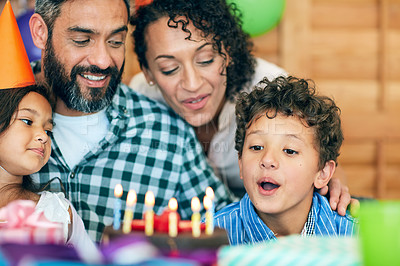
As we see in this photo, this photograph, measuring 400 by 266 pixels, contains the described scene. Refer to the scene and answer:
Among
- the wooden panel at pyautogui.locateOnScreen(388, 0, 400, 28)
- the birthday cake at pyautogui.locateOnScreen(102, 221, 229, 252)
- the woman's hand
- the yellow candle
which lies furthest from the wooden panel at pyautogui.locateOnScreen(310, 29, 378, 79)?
the birthday cake at pyautogui.locateOnScreen(102, 221, 229, 252)

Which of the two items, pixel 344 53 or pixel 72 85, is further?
pixel 344 53

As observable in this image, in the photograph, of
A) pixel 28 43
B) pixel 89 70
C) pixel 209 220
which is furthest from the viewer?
pixel 28 43

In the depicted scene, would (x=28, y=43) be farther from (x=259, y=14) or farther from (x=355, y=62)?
(x=355, y=62)

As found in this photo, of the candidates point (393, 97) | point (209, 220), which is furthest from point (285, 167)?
point (393, 97)

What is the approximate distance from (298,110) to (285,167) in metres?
0.20

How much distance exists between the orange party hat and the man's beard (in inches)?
8.8

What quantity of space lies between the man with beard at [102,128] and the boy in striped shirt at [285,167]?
35cm

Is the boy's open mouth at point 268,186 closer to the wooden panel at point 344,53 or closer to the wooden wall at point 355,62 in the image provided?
the wooden wall at point 355,62

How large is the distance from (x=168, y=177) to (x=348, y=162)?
70.9 inches

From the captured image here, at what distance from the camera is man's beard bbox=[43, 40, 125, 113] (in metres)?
1.56

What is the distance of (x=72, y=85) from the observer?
61.6 inches

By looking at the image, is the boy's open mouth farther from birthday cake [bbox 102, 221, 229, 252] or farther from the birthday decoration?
the birthday decoration

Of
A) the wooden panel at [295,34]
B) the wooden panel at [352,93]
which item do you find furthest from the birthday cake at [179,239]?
the wooden panel at [352,93]

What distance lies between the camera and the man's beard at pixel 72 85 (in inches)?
61.3
